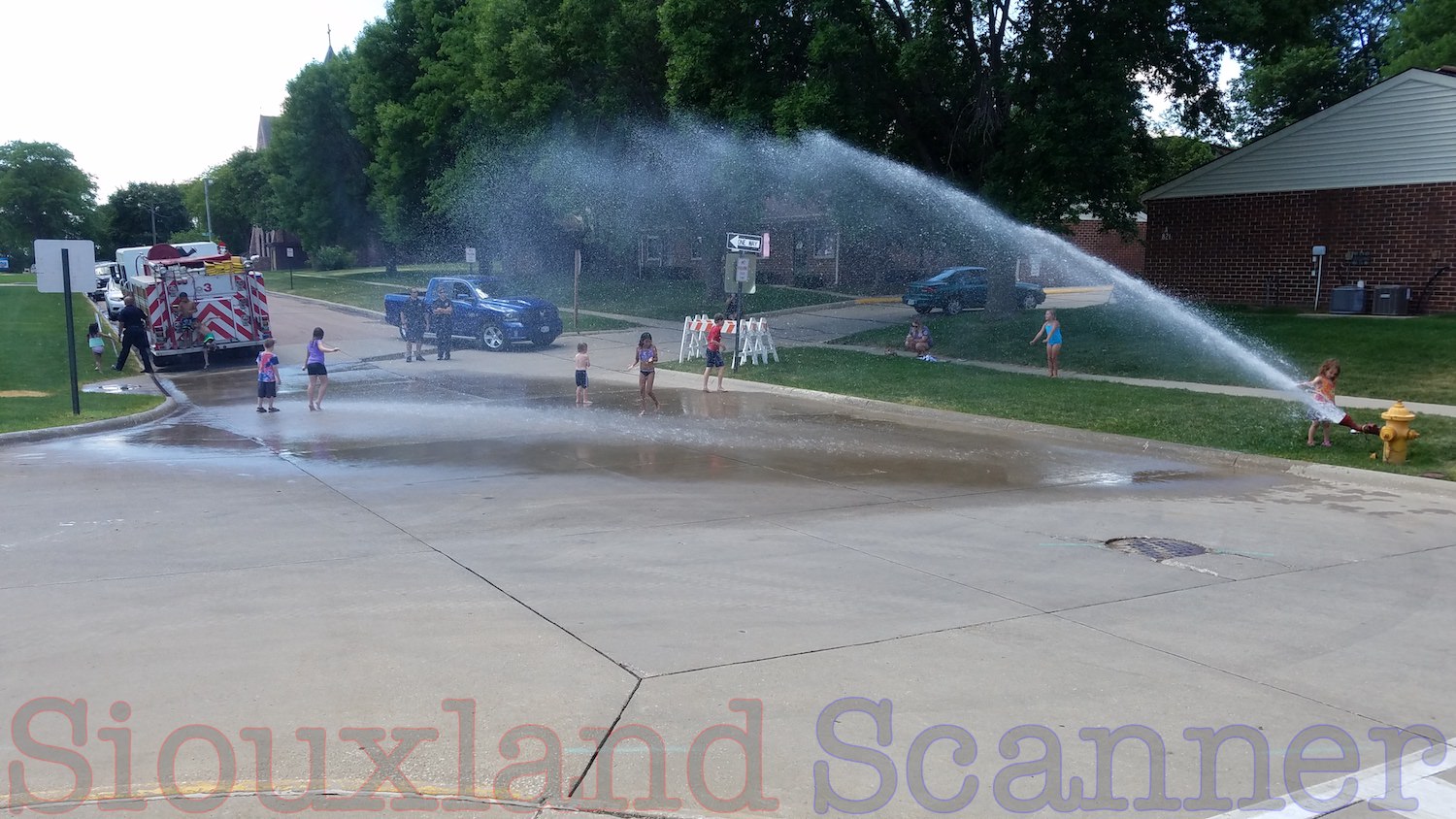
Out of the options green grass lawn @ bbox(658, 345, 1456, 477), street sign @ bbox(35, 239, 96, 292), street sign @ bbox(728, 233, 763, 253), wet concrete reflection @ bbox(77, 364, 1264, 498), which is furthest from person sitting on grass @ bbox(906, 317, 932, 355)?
street sign @ bbox(35, 239, 96, 292)

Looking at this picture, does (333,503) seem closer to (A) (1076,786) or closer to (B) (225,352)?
(A) (1076,786)

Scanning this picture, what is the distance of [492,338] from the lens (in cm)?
2734

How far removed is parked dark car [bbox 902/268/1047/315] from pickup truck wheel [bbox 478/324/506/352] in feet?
44.0

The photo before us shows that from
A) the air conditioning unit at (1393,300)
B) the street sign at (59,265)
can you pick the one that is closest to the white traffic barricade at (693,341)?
the street sign at (59,265)

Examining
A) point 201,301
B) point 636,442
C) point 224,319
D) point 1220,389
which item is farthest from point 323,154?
point 1220,389

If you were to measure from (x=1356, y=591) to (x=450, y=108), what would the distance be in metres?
41.6

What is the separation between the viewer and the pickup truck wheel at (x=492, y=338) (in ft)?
89.1

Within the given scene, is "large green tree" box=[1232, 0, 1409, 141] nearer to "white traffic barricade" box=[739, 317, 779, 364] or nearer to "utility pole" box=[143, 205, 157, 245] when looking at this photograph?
"white traffic barricade" box=[739, 317, 779, 364]

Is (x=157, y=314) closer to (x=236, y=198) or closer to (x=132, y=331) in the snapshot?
(x=132, y=331)

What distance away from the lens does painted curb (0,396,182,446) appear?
13766 millimetres

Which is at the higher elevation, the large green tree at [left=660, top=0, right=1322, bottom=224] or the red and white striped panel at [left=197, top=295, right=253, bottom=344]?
the large green tree at [left=660, top=0, right=1322, bottom=224]

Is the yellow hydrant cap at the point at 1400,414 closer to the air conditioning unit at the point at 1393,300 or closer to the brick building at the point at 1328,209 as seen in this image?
the air conditioning unit at the point at 1393,300

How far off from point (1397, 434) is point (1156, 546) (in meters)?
5.29

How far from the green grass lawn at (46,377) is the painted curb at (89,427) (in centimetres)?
18
